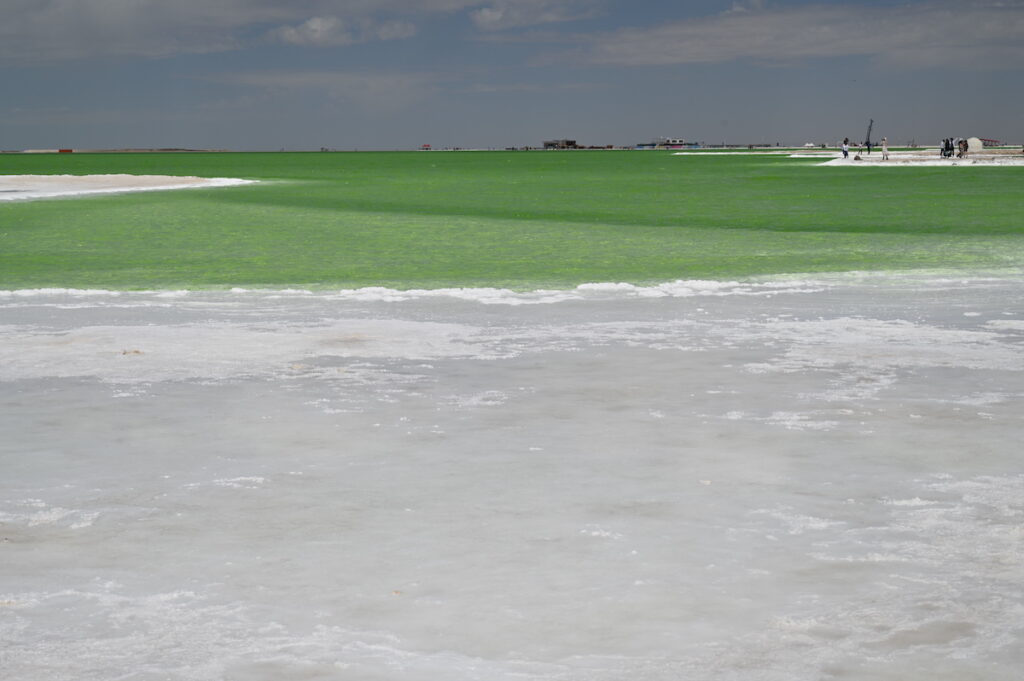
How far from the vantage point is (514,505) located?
23.2 feet

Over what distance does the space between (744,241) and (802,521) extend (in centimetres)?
2350

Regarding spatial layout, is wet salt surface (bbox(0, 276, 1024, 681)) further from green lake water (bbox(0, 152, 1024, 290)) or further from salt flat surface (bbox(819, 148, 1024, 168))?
salt flat surface (bbox(819, 148, 1024, 168))

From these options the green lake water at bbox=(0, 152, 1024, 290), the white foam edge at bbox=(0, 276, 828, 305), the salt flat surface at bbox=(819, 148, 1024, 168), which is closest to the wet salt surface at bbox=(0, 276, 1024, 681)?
the white foam edge at bbox=(0, 276, 828, 305)

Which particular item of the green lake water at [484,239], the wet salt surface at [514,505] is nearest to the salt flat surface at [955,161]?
the green lake water at [484,239]

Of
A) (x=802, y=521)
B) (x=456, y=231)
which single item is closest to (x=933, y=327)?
Result: (x=802, y=521)

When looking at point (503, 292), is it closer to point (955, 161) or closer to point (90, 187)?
point (90, 187)

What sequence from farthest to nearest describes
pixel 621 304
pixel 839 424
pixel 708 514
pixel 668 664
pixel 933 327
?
pixel 621 304 → pixel 933 327 → pixel 839 424 → pixel 708 514 → pixel 668 664

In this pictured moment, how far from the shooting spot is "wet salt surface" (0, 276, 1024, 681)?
5.18 meters

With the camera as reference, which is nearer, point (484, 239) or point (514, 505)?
point (514, 505)

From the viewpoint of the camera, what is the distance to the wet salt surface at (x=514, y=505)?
17.0 ft

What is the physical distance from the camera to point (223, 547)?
641 cm

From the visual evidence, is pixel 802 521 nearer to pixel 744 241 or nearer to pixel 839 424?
pixel 839 424

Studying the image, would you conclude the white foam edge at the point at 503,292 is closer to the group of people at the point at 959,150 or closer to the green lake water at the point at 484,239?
the green lake water at the point at 484,239

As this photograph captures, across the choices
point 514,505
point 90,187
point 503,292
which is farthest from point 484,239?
point 90,187
